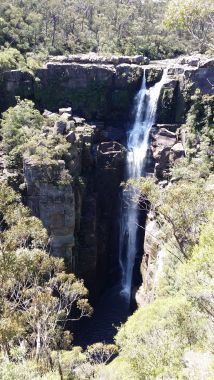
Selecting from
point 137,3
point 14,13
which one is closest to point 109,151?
point 14,13

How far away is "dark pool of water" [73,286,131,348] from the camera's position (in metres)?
28.3

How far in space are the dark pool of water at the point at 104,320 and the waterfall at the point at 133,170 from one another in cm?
119

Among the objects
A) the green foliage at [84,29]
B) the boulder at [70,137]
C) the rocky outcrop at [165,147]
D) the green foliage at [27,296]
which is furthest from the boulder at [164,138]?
the green foliage at [84,29]

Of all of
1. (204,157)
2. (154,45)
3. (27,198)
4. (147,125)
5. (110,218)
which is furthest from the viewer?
(154,45)

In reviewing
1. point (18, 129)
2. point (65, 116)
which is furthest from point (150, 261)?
point (18, 129)

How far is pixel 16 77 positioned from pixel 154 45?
82.0 ft

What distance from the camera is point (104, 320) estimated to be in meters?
30.5

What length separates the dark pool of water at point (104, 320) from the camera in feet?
92.9

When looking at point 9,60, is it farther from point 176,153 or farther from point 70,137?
point 176,153

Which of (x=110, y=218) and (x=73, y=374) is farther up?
(x=110, y=218)

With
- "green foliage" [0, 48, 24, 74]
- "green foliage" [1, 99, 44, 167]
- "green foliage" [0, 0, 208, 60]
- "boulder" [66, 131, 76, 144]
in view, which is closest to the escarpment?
"boulder" [66, 131, 76, 144]

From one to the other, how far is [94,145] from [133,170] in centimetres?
462

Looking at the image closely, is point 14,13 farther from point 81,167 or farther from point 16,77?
point 81,167

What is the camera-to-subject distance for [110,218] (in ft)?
123
